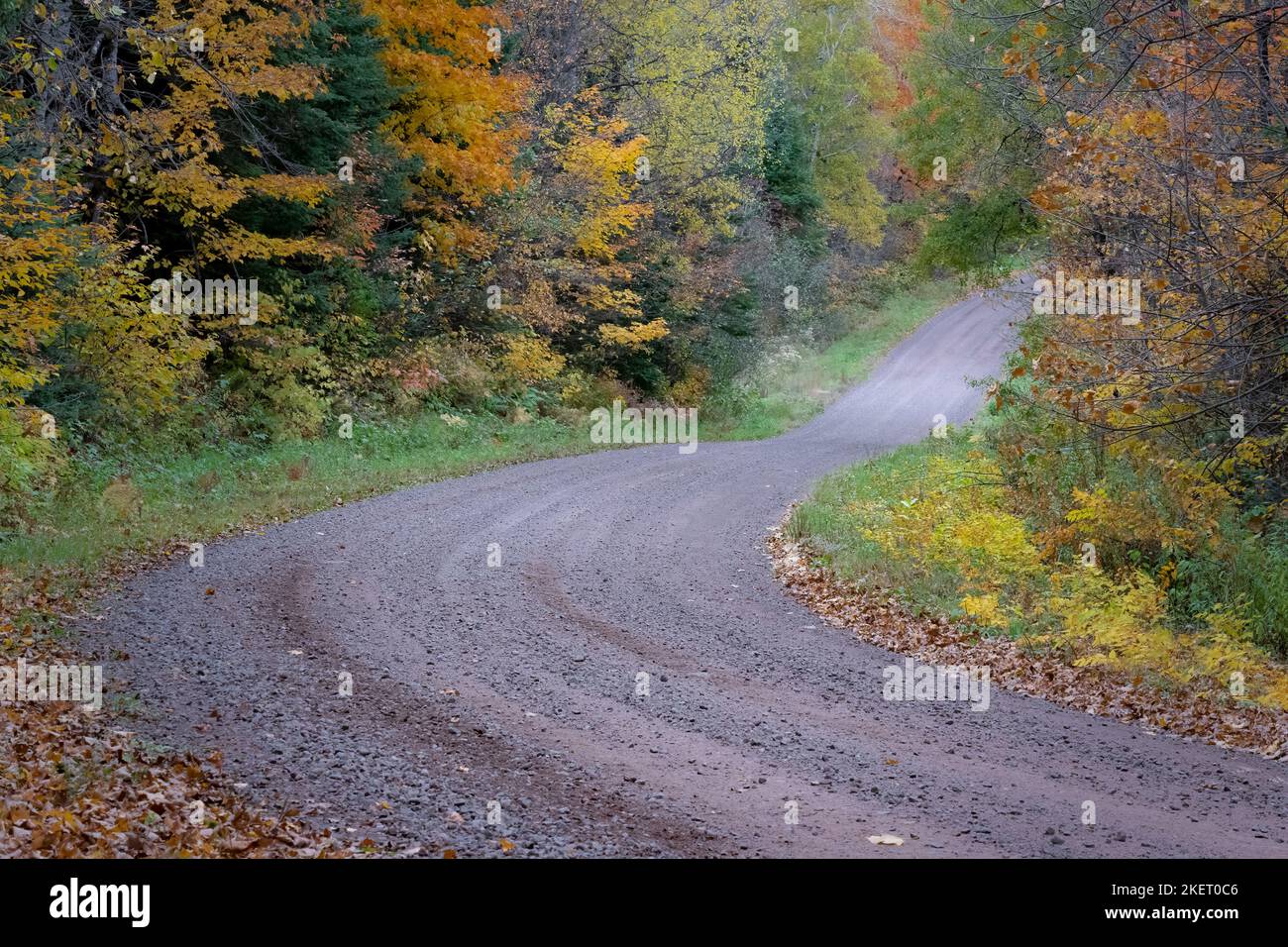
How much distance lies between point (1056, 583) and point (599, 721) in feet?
19.9

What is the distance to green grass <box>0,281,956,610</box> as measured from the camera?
12230 millimetres

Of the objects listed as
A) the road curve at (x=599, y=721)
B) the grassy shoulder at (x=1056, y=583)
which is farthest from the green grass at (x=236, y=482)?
the grassy shoulder at (x=1056, y=583)

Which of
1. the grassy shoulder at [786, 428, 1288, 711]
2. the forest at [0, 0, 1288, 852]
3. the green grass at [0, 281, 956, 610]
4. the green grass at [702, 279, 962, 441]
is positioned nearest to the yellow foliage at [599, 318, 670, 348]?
the forest at [0, 0, 1288, 852]

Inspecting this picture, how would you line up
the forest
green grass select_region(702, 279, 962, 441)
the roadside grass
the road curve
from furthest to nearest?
green grass select_region(702, 279, 962, 441)
the roadside grass
the forest
the road curve

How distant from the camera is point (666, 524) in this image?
16.5 m

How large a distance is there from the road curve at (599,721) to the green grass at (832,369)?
15.9m

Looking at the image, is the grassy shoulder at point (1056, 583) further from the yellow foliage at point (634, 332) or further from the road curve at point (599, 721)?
the yellow foliage at point (634, 332)

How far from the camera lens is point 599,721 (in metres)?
8.24

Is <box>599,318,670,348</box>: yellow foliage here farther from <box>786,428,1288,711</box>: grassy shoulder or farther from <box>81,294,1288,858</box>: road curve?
<box>81,294,1288,858</box>: road curve

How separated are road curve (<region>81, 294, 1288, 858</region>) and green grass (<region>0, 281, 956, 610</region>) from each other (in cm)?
85

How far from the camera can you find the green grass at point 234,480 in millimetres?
12230
